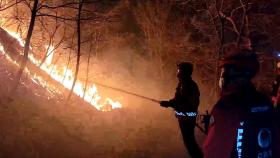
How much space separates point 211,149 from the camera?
3256 mm

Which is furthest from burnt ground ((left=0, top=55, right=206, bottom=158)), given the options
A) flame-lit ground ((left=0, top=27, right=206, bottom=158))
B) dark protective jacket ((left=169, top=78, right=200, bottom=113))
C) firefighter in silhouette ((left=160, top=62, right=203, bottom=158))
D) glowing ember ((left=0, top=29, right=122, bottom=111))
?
dark protective jacket ((left=169, top=78, right=200, bottom=113))

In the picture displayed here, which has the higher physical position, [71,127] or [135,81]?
[135,81]

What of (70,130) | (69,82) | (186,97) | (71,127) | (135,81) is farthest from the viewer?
(135,81)

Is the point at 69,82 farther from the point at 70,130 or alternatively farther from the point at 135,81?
the point at 135,81

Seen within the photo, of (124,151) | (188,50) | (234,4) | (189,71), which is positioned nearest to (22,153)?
(124,151)

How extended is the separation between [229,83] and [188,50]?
19167mm

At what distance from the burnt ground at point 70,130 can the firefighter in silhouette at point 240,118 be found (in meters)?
6.00

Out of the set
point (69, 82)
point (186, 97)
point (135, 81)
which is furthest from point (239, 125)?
point (135, 81)

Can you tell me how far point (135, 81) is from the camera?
21.9 meters

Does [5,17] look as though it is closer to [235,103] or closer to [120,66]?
[120,66]

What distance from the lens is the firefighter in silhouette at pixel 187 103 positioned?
7922mm

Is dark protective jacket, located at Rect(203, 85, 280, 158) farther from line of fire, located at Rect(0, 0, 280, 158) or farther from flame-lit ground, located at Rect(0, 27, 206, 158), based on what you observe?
flame-lit ground, located at Rect(0, 27, 206, 158)

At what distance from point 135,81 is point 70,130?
35.9 ft

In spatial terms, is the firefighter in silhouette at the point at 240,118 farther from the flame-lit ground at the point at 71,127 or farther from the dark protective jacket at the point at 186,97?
the flame-lit ground at the point at 71,127
